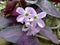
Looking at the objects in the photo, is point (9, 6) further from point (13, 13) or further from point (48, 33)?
point (48, 33)

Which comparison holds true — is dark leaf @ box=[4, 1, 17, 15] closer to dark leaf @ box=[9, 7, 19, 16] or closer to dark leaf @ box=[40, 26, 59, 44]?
dark leaf @ box=[9, 7, 19, 16]

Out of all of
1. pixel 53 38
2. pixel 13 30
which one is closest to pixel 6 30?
pixel 13 30

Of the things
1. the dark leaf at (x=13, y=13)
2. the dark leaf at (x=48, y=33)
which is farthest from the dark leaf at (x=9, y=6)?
the dark leaf at (x=48, y=33)

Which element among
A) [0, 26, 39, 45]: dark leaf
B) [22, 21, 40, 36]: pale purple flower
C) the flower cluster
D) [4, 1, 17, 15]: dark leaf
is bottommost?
[0, 26, 39, 45]: dark leaf

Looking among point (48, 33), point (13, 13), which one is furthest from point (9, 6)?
point (48, 33)

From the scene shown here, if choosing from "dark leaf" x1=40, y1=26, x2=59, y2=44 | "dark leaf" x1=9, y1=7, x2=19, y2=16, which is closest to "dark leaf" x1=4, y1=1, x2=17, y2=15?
"dark leaf" x1=9, y1=7, x2=19, y2=16
